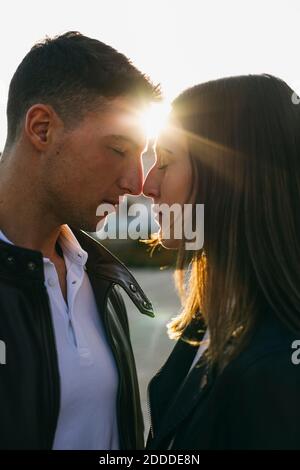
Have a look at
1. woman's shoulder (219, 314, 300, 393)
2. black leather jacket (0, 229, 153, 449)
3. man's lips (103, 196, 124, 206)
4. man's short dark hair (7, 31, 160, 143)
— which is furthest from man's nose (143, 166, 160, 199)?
woman's shoulder (219, 314, 300, 393)

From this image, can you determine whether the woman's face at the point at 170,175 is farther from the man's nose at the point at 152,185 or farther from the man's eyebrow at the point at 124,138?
the man's eyebrow at the point at 124,138

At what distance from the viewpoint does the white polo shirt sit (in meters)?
2.47

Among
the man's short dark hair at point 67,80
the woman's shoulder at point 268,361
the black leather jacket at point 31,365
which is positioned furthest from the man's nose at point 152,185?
the woman's shoulder at point 268,361

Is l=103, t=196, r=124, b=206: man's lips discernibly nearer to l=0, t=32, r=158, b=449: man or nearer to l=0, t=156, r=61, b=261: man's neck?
l=0, t=32, r=158, b=449: man

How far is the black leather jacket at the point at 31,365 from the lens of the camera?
2299 mm

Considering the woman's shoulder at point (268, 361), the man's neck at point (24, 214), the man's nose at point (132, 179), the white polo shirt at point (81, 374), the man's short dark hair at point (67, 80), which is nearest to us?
the woman's shoulder at point (268, 361)

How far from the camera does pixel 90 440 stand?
100 inches

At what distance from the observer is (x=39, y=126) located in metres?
2.78

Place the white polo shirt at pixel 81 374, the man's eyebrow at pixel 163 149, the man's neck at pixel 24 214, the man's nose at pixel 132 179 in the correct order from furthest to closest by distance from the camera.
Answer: the man's nose at pixel 132 179 < the man's neck at pixel 24 214 < the man's eyebrow at pixel 163 149 < the white polo shirt at pixel 81 374

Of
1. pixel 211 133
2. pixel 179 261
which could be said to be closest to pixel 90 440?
pixel 179 261

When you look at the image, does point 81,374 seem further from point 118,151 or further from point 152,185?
point 118,151

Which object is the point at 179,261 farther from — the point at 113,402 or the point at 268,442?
the point at 268,442

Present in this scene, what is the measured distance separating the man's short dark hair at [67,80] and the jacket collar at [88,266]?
601mm

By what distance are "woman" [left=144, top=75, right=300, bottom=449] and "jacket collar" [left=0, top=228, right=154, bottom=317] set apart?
19.4 inches
